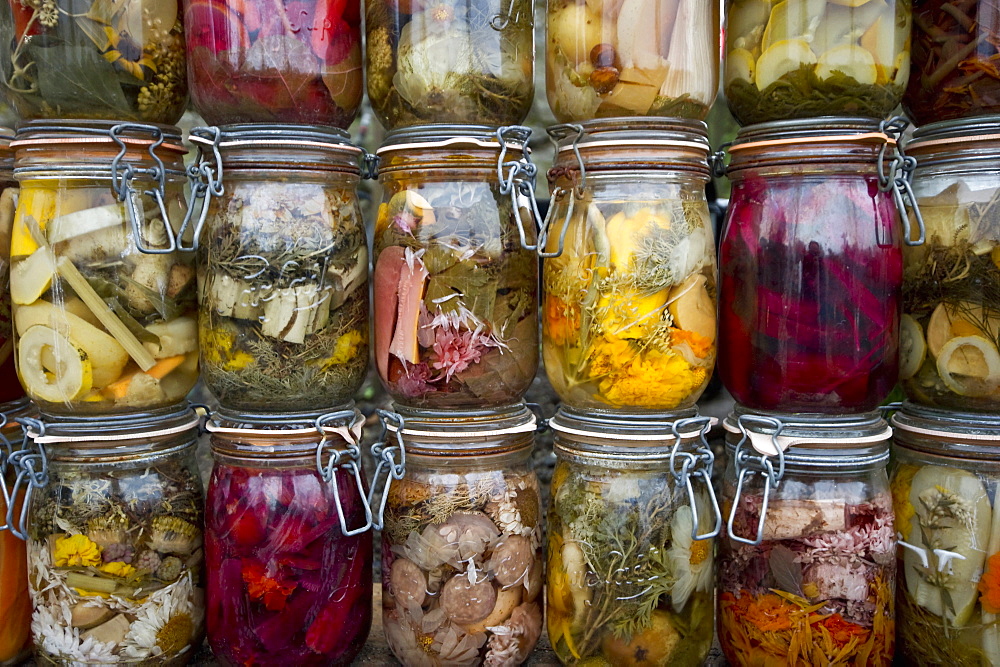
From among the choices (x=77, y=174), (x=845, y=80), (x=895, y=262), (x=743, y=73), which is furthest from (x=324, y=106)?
(x=895, y=262)

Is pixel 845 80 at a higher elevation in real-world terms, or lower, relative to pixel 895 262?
higher

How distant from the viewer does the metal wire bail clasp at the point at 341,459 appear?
132cm

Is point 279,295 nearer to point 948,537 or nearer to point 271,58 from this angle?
point 271,58

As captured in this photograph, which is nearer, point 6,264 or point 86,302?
point 86,302

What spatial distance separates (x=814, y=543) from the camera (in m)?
1.26

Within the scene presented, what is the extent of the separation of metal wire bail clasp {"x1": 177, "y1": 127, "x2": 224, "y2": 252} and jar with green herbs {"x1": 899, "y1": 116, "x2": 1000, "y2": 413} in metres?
1.17

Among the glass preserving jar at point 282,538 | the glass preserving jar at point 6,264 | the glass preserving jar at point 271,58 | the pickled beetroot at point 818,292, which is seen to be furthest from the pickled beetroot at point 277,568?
the pickled beetroot at point 818,292

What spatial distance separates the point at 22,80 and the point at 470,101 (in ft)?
2.47

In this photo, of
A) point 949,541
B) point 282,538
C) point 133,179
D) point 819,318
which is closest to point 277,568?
point 282,538

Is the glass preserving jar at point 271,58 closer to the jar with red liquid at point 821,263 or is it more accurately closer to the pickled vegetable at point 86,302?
the pickled vegetable at point 86,302

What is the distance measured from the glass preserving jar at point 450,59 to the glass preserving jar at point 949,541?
91 cm

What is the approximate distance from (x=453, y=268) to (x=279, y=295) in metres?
0.29

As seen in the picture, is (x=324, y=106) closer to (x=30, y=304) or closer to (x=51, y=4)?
(x=51, y=4)

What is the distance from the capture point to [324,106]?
135 centimetres
